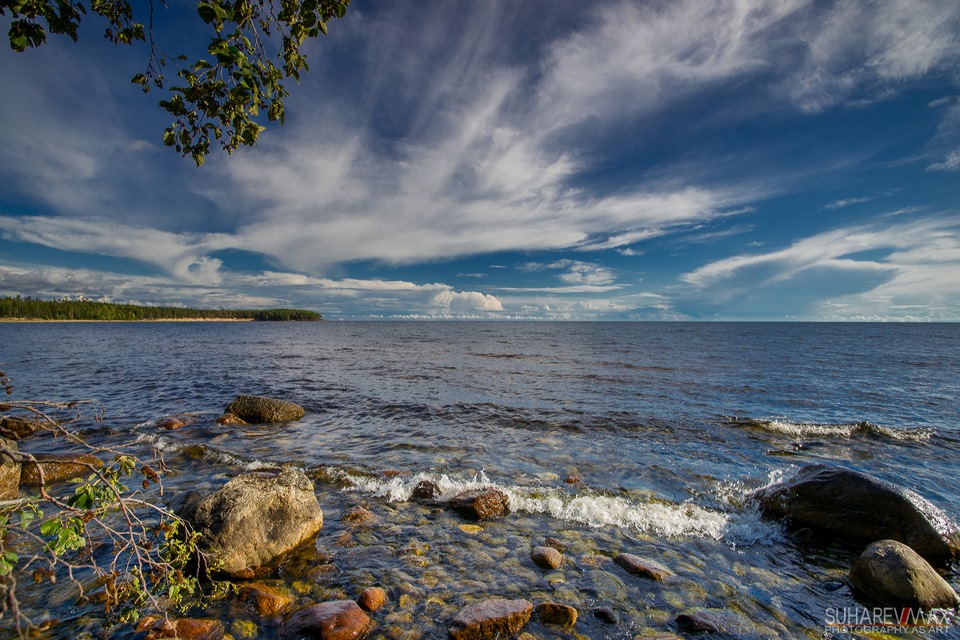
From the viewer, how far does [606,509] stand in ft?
31.8

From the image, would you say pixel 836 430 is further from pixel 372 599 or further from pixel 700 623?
pixel 372 599

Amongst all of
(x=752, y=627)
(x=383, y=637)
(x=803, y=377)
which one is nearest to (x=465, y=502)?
(x=383, y=637)

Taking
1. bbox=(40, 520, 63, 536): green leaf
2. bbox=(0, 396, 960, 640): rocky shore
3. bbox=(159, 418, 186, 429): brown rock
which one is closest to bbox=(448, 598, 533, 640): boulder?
bbox=(0, 396, 960, 640): rocky shore

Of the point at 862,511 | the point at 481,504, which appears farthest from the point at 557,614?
the point at 862,511

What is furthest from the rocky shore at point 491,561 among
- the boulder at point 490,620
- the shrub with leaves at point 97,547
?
the shrub with leaves at point 97,547

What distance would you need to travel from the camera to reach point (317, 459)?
42.7ft

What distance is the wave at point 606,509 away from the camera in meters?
9.02

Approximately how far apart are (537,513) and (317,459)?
24.2 feet

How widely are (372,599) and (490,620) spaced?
6.12ft

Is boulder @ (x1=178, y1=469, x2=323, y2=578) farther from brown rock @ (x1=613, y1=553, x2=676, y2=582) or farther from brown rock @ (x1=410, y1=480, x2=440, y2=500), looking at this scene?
brown rock @ (x1=613, y1=553, x2=676, y2=582)

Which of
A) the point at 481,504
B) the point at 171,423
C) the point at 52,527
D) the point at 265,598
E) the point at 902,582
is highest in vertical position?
the point at 52,527

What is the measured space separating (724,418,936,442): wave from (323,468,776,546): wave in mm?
9670

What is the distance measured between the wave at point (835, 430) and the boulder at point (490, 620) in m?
16.1

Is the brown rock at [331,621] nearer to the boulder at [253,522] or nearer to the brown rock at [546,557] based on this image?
the boulder at [253,522]
